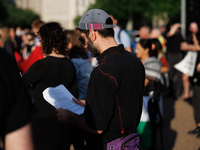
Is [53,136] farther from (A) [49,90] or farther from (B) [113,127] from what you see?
(B) [113,127]

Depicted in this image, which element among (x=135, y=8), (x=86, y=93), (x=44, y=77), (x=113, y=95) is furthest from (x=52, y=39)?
(x=135, y=8)

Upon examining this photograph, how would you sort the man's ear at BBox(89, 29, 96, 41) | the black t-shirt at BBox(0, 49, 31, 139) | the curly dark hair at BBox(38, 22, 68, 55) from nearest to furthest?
1. the black t-shirt at BBox(0, 49, 31, 139)
2. the man's ear at BBox(89, 29, 96, 41)
3. the curly dark hair at BBox(38, 22, 68, 55)

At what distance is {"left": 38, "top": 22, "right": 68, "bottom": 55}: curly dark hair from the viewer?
3.37 meters

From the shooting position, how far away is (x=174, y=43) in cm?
997

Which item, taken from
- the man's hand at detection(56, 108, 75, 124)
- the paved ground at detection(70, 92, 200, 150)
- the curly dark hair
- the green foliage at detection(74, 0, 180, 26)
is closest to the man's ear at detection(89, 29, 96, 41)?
the man's hand at detection(56, 108, 75, 124)

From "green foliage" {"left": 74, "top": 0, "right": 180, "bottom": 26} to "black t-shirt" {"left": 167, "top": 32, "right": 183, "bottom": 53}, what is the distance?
3811 centimetres

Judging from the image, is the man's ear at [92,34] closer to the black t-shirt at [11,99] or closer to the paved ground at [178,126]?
the black t-shirt at [11,99]

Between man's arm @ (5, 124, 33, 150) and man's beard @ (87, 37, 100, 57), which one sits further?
man's beard @ (87, 37, 100, 57)

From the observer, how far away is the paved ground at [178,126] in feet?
17.6

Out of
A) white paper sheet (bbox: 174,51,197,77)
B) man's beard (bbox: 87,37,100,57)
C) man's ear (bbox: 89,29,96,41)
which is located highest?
man's ear (bbox: 89,29,96,41)

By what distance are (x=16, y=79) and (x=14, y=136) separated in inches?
9.3

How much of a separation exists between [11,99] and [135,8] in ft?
191

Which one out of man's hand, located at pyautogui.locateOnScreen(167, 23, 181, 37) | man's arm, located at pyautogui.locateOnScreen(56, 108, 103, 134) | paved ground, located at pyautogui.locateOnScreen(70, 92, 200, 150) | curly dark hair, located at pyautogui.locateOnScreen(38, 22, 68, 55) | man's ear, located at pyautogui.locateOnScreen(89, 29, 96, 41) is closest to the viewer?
man's arm, located at pyautogui.locateOnScreen(56, 108, 103, 134)

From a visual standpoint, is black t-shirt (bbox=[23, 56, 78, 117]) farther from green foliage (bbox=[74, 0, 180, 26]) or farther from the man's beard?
green foliage (bbox=[74, 0, 180, 26])
